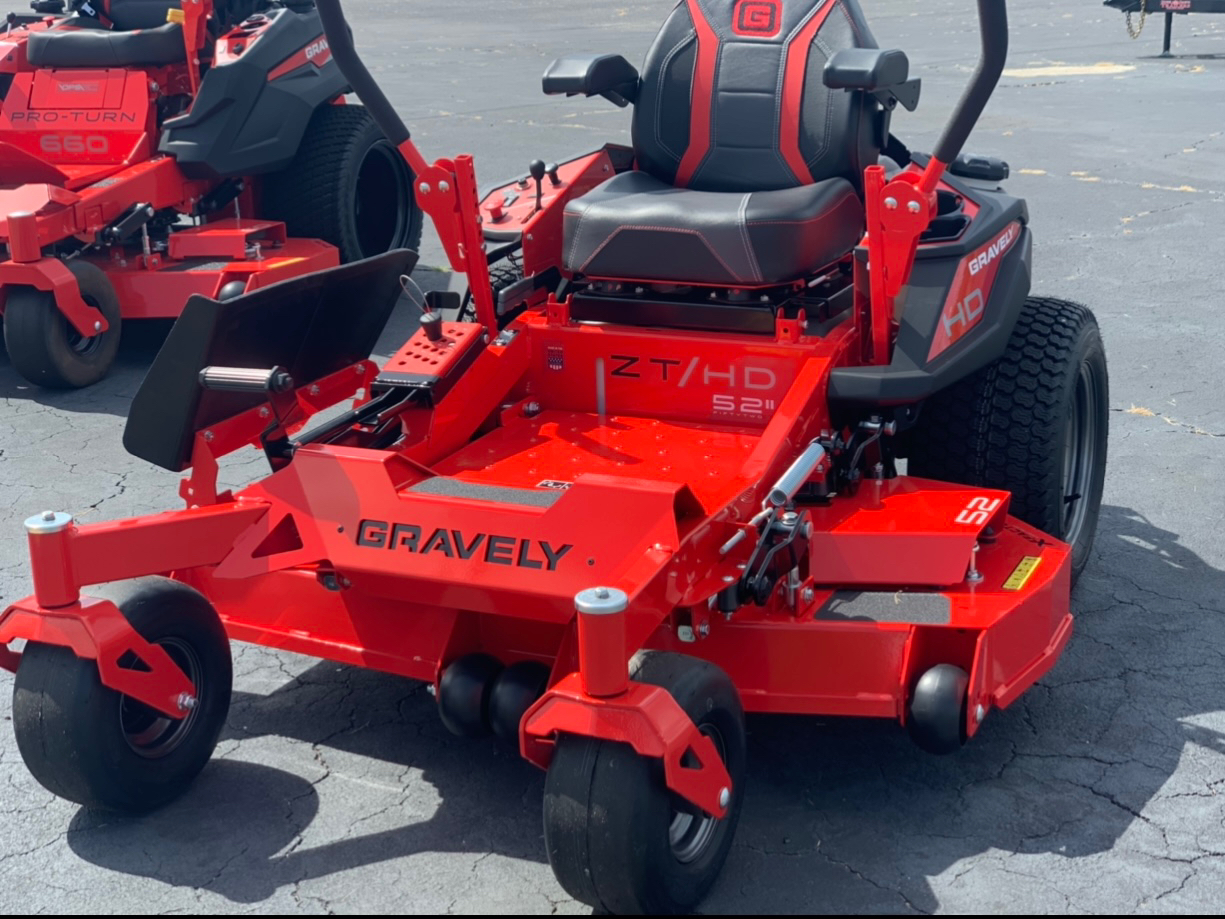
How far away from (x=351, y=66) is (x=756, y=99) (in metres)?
1.28

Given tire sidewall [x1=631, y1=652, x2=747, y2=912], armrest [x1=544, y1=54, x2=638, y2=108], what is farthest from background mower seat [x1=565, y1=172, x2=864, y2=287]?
tire sidewall [x1=631, y1=652, x2=747, y2=912]

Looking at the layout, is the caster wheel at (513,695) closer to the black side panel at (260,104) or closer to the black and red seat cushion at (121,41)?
the black side panel at (260,104)

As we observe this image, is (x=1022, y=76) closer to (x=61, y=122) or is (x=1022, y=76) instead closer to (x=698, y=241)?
(x=61, y=122)

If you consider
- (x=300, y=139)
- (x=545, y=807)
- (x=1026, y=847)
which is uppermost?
(x=300, y=139)

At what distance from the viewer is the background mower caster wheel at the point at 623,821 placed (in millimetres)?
2773

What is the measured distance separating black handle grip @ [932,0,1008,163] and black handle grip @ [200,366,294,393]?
170 centimetres

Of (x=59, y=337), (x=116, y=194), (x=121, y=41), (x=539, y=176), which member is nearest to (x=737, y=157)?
(x=539, y=176)

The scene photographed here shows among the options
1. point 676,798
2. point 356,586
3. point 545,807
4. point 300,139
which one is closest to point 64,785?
point 356,586

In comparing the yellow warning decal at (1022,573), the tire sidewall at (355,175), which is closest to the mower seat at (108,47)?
the tire sidewall at (355,175)

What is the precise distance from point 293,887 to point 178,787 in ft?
1.45

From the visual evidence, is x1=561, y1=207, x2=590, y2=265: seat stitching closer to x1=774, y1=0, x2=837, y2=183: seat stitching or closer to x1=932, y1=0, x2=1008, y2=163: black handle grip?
x1=774, y1=0, x2=837, y2=183: seat stitching

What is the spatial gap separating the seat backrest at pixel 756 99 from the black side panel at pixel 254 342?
1.09 meters

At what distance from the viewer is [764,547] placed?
11.5 ft

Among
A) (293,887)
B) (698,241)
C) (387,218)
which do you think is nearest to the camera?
(293,887)
